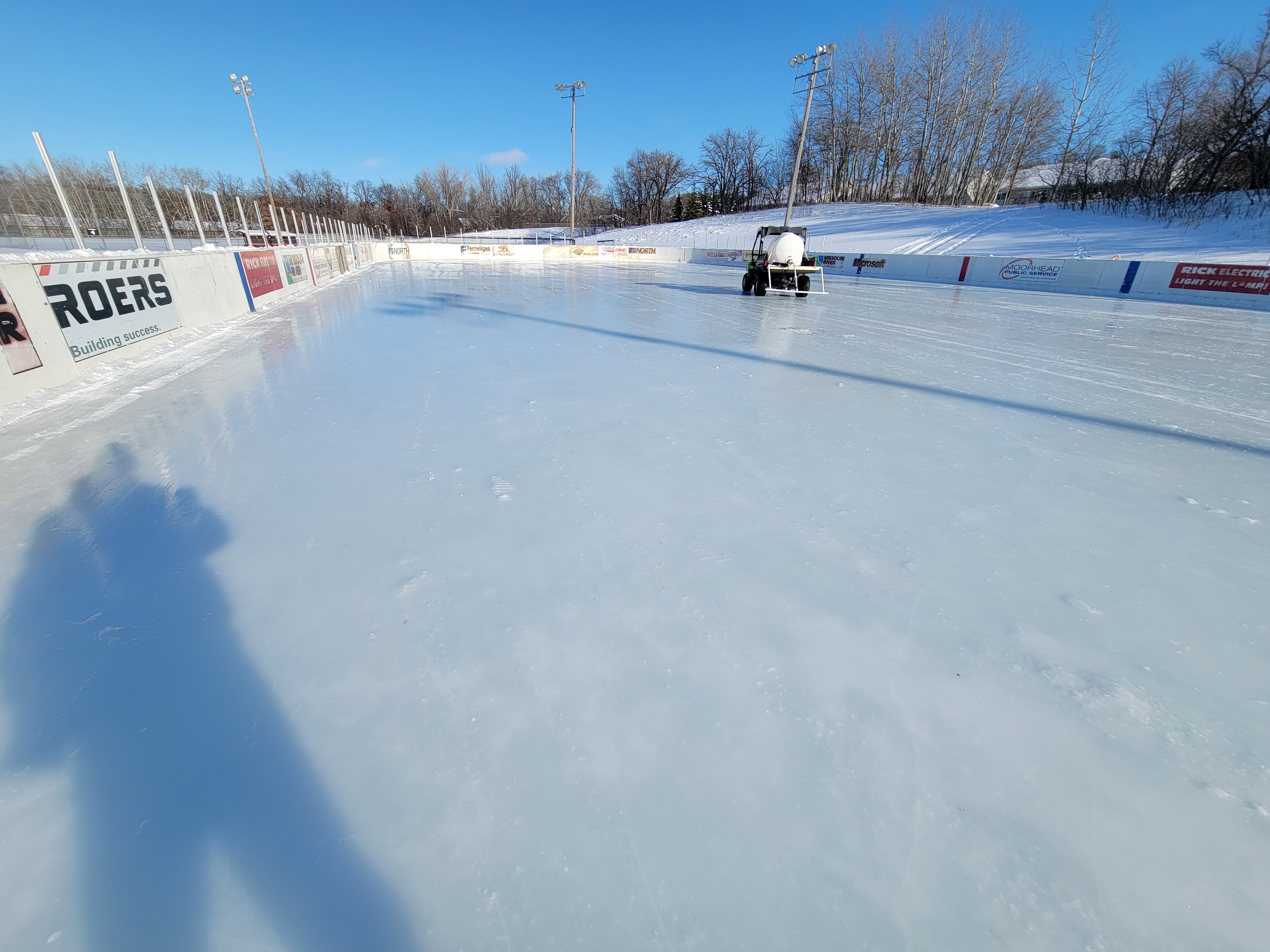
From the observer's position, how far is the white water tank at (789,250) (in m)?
13.9

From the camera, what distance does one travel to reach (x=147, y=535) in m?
2.76

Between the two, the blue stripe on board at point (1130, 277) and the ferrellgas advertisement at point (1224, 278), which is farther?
the blue stripe on board at point (1130, 277)

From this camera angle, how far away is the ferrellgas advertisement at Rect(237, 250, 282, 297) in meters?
10.5

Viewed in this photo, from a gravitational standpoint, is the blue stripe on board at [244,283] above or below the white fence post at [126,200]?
below

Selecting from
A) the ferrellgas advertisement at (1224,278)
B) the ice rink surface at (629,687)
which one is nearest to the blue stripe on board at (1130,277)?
the ferrellgas advertisement at (1224,278)

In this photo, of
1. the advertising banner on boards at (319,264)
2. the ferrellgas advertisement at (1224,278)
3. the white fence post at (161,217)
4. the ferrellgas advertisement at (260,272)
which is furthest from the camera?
the advertising banner on boards at (319,264)

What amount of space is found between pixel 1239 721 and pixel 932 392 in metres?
4.34

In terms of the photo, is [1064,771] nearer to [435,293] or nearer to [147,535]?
[147,535]

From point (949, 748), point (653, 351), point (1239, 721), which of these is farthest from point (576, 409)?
point (1239, 721)

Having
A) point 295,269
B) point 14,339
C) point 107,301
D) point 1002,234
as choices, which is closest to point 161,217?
point 107,301

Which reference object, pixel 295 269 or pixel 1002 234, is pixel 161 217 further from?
pixel 1002 234

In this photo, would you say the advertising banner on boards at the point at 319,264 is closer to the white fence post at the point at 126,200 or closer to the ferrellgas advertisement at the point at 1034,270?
the white fence post at the point at 126,200

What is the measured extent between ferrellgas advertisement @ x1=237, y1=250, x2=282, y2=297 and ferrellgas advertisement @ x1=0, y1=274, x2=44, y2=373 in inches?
248

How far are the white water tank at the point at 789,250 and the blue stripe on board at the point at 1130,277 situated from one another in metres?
11.5
